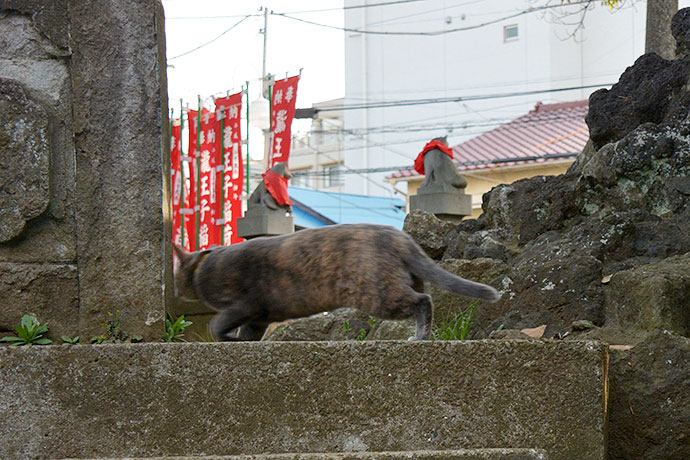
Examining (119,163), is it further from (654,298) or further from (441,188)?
(441,188)

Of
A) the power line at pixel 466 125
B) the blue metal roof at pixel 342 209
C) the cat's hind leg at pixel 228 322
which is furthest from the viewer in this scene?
the blue metal roof at pixel 342 209

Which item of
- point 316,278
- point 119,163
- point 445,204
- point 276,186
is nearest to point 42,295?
point 119,163

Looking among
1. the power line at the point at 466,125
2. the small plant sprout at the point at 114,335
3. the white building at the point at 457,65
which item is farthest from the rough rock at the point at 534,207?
the white building at the point at 457,65

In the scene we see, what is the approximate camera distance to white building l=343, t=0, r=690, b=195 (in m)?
20.5

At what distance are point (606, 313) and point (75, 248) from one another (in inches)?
98.9

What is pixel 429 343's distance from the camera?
2695mm

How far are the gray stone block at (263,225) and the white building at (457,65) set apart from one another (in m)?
7.58

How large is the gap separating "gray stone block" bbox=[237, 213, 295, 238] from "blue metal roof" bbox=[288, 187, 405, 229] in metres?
5.74

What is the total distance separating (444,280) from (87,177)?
58.2 inches

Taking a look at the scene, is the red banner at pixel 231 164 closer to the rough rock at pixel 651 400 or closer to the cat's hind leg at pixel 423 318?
the cat's hind leg at pixel 423 318

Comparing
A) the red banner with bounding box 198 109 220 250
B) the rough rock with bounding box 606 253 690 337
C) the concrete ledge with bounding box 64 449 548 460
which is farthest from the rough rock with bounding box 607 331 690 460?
the red banner with bounding box 198 109 220 250

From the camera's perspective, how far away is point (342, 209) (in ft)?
68.7

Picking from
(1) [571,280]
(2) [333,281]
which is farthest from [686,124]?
(2) [333,281]

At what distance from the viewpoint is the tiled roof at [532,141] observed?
1705 centimetres
